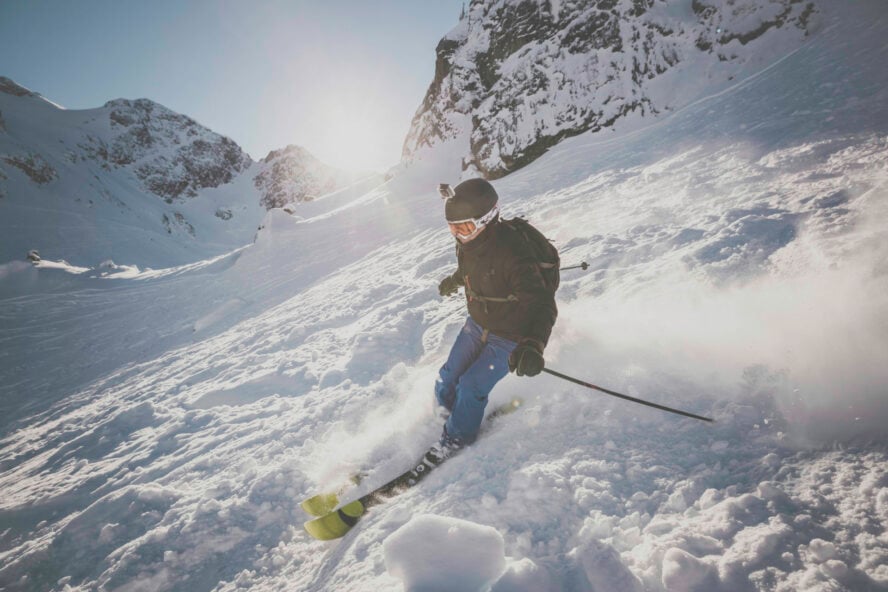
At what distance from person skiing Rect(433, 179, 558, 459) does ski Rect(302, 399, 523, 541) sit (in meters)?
0.18

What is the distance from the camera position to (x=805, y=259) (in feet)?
10.6

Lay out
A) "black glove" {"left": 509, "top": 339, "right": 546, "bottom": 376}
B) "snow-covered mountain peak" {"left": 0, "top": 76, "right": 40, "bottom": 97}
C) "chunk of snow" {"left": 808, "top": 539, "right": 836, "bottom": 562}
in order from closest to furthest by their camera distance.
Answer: "chunk of snow" {"left": 808, "top": 539, "right": 836, "bottom": 562} → "black glove" {"left": 509, "top": 339, "right": 546, "bottom": 376} → "snow-covered mountain peak" {"left": 0, "top": 76, "right": 40, "bottom": 97}

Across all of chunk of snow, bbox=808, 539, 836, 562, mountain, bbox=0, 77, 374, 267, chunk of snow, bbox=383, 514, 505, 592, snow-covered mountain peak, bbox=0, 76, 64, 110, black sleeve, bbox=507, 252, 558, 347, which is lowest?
chunk of snow, bbox=808, 539, 836, 562

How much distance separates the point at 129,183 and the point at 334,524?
237ft

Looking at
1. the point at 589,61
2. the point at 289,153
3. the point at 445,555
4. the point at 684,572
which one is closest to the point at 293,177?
the point at 289,153

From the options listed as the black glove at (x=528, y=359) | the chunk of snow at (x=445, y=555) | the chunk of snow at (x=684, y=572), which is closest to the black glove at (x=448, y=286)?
the black glove at (x=528, y=359)

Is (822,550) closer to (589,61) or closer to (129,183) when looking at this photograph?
(589,61)

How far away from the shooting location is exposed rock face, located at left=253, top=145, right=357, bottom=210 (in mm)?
88438

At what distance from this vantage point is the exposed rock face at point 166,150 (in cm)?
7319

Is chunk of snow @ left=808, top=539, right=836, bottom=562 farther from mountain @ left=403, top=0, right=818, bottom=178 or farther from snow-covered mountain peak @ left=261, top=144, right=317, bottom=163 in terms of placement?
snow-covered mountain peak @ left=261, top=144, right=317, bottom=163

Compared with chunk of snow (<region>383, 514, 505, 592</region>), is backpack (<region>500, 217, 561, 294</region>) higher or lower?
higher

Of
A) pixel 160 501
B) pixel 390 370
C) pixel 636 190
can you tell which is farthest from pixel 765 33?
pixel 160 501

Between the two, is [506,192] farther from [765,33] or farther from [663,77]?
[765,33]

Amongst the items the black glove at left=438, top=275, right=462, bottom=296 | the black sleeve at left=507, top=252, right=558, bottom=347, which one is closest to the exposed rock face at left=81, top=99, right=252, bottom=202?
the black glove at left=438, top=275, right=462, bottom=296
